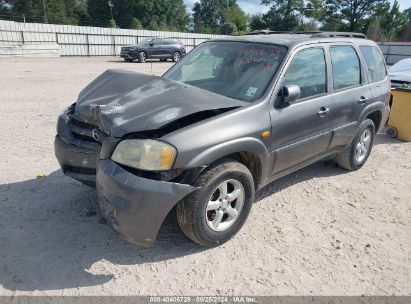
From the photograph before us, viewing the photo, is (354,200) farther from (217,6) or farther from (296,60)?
(217,6)

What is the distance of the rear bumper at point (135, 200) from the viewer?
2.53 m

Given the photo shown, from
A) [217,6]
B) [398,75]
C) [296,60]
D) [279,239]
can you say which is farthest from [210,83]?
[217,6]

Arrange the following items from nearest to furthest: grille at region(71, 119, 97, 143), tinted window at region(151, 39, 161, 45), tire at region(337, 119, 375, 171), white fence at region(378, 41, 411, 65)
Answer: grille at region(71, 119, 97, 143) < tire at region(337, 119, 375, 171) < tinted window at region(151, 39, 161, 45) < white fence at region(378, 41, 411, 65)

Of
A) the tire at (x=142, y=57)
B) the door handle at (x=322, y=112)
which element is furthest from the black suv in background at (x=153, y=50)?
the door handle at (x=322, y=112)

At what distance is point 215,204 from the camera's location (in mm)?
3000

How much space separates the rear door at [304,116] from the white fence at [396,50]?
2583cm

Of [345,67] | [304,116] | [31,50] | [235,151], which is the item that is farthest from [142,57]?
[235,151]

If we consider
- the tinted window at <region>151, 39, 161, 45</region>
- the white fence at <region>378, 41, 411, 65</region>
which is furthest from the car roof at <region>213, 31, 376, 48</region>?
the white fence at <region>378, 41, 411, 65</region>

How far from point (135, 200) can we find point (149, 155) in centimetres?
35

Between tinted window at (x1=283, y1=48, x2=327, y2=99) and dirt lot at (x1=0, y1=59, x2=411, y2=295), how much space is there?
1.29 meters

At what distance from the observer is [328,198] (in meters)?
4.12

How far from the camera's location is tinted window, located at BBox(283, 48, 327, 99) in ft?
11.6

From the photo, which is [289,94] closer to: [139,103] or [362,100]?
[139,103]

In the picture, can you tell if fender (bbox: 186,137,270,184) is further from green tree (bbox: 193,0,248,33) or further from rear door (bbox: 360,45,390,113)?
green tree (bbox: 193,0,248,33)
